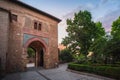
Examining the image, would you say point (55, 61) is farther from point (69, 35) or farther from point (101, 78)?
point (101, 78)

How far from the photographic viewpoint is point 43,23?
19.7m

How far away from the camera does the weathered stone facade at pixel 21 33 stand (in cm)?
1254

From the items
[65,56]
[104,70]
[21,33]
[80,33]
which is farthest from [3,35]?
[65,56]

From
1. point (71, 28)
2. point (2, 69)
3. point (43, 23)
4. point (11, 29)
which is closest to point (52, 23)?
point (43, 23)

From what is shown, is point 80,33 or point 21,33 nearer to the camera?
point 21,33

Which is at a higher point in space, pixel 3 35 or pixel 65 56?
pixel 3 35

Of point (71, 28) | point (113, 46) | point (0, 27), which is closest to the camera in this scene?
point (0, 27)

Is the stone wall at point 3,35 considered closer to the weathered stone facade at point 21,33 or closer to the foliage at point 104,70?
the weathered stone facade at point 21,33

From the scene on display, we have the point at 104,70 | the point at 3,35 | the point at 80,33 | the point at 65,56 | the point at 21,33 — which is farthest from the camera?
the point at 65,56

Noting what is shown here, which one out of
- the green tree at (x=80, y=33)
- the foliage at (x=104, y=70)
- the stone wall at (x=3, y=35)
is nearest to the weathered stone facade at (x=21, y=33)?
the stone wall at (x=3, y=35)

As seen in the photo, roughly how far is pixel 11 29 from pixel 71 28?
13066 mm

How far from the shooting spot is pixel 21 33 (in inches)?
645

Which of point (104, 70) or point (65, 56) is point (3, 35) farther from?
point (65, 56)

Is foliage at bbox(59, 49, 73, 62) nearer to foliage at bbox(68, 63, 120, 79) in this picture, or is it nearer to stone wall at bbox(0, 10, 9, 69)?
foliage at bbox(68, 63, 120, 79)
